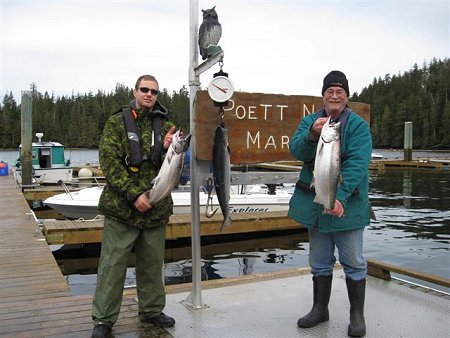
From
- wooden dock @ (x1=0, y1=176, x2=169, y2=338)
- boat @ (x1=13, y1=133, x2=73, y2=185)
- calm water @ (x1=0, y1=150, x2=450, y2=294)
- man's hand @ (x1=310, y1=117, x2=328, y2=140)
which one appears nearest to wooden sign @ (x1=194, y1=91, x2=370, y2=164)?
man's hand @ (x1=310, y1=117, x2=328, y2=140)

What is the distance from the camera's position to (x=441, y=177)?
31.7 meters

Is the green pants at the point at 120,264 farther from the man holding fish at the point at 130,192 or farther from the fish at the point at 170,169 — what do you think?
the fish at the point at 170,169

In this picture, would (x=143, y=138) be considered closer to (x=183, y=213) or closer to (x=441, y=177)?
(x=183, y=213)

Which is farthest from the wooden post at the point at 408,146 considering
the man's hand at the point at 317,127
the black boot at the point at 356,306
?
the man's hand at the point at 317,127

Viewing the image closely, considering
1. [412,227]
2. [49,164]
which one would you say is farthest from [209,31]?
[49,164]

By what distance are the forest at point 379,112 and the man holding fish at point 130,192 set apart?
81.0 m

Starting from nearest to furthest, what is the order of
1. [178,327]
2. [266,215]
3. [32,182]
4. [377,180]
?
[178,327]
[266,215]
[32,182]
[377,180]

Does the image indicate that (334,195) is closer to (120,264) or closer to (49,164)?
(120,264)

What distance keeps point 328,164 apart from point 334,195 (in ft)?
0.75

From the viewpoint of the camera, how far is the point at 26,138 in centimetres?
1978

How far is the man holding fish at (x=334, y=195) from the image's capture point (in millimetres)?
3318

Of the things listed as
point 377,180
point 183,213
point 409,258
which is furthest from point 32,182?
point 377,180

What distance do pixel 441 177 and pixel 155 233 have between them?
31.8 m

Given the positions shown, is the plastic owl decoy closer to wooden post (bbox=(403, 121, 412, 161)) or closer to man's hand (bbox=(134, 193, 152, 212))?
man's hand (bbox=(134, 193, 152, 212))
